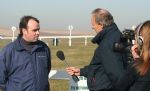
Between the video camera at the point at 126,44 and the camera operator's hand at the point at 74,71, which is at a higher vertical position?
the video camera at the point at 126,44

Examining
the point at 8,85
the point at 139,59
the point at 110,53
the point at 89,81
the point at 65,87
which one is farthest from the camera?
the point at 65,87

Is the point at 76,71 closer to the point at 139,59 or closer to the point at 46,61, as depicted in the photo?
the point at 46,61

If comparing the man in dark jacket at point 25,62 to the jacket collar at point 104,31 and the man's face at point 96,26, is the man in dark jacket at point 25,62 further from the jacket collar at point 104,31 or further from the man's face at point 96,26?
the jacket collar at point 104,31

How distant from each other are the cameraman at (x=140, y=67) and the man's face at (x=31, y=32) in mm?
2231

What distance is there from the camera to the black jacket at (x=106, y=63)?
21.0 feet

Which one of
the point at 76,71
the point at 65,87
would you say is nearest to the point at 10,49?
the point at 76,71

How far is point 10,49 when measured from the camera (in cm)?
728

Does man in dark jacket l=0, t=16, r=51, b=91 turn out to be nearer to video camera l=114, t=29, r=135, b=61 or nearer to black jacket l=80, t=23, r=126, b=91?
black jacket l=80, t=23, r=126, b=91

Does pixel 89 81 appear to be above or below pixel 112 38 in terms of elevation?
below

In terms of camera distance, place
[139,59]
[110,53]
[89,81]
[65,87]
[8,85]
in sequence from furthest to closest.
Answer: [65,87], [8,85], [89,81], [110,53], [139,59]

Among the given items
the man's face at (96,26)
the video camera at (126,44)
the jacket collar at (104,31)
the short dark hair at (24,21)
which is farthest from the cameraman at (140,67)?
the short dark hair at (24,21)

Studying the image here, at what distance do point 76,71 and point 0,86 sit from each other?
108 centimetres

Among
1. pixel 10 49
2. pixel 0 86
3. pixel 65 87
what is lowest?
pixel 65 87

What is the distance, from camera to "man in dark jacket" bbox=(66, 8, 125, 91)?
6.41 m
